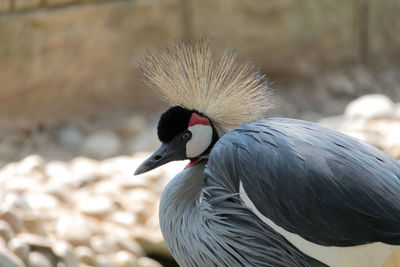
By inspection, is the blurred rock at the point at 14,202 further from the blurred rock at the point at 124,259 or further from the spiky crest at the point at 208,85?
the spiky crest at the point at 208,85

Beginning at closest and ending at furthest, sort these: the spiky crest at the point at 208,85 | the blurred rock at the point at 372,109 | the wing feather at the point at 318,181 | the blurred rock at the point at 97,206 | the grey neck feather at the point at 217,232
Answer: the wing feather at the point at 318,181
the grey neck feather at the point at 217,232
the spiky crest at the point at 208,85
the blurred rock at the point at 97,206
the blurred rock at the point at 372,109

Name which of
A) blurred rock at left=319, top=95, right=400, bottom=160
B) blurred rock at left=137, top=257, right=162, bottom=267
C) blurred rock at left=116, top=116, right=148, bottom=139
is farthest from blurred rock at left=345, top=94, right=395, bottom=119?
blurred rock at left=137, top=257, right=162, bottom=267

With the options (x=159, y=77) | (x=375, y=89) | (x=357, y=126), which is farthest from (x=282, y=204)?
(x=375, y=89)

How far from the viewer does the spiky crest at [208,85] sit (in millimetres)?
1762

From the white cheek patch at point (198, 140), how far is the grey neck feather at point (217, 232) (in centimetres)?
7

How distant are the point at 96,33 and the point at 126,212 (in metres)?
1.50

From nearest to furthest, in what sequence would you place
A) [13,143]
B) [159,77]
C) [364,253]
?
[364,253] < [159,77] < [13,143]

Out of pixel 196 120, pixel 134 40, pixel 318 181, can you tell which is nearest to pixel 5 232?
pixel 196 120

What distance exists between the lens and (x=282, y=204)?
4.63ft

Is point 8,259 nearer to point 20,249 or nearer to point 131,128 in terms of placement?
point 20,249

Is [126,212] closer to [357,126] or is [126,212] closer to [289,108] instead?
[357,126]

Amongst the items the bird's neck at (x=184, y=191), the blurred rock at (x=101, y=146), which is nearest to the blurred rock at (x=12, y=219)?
the bird's neck at (x=184, y=191)

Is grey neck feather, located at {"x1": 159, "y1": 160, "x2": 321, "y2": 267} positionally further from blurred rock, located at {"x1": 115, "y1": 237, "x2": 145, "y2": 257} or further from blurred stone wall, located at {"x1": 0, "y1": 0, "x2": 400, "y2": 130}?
blurred stone wall, located at {"x1": 0, "y1": 0, "x2": 400, "y2": 130}

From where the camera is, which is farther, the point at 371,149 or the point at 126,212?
the point at 126,212
